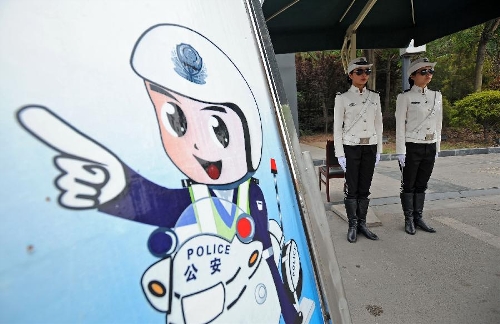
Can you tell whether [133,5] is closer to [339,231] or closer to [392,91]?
[339,231]

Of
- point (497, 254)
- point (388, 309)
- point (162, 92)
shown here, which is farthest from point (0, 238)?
point (497, 254)

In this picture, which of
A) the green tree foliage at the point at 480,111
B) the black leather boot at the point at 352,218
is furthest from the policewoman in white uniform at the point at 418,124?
the green tree foliage at the point at 480,111

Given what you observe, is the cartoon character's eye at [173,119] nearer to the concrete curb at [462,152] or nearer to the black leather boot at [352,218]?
the black leather boot at [352,218]

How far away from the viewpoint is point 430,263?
9.07ft

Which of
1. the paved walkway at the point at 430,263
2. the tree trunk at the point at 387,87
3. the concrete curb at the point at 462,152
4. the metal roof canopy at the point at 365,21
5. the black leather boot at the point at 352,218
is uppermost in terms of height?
the metal roof canopy at the point at 365,21

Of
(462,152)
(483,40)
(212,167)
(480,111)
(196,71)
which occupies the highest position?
(483,40)

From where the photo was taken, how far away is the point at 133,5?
76cm

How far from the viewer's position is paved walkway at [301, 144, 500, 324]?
7.00 feet

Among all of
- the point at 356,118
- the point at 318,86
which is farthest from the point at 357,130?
the point at 318,86

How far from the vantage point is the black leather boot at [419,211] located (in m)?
A: 3.44

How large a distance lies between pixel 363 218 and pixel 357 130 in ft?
3.21

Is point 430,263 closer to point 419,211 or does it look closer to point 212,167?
point 419,211

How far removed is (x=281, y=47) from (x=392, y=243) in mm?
2852

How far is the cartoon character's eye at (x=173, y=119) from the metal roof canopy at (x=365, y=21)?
9.44 ft
